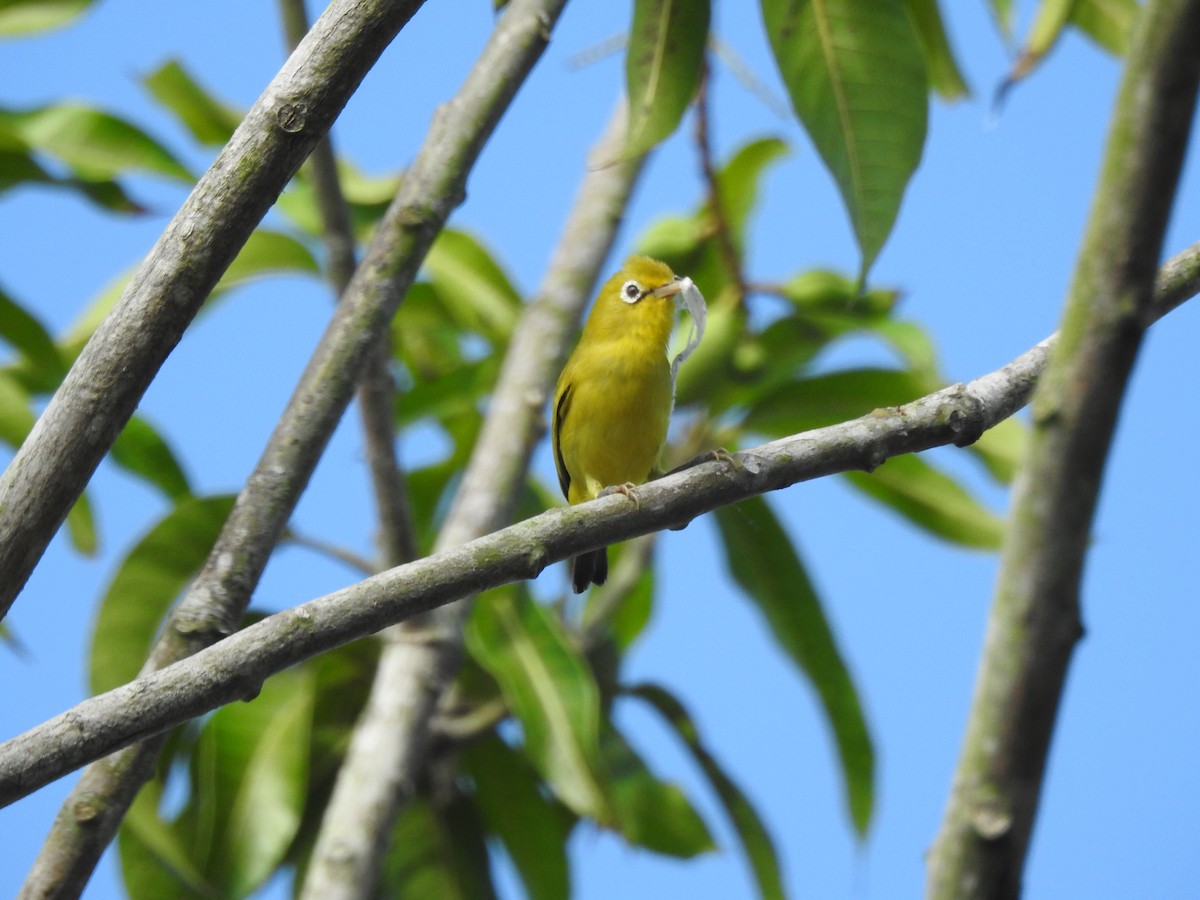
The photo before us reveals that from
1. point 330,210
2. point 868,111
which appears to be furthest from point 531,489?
point 868,111

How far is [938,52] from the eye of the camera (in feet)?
13.4

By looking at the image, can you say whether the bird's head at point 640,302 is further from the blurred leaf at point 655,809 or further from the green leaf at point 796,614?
the blurred leaf at point 655,809

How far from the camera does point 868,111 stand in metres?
2.55

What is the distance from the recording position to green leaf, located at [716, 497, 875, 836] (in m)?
4.38

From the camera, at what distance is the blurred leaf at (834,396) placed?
4578 millimetres

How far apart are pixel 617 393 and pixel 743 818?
185 centimetres

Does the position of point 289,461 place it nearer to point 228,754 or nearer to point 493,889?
point 228,754

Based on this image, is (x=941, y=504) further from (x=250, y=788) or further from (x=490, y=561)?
(x=490, y=561)

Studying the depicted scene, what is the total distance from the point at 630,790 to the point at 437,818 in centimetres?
74

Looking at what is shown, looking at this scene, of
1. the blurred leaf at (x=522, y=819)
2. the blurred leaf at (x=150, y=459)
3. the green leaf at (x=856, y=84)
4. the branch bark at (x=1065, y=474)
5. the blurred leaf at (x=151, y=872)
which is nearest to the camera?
the branch bark at (x=1065, y=474)

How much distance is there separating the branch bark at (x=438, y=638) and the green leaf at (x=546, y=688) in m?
0.34

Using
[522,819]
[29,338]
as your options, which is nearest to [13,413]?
[29,338]

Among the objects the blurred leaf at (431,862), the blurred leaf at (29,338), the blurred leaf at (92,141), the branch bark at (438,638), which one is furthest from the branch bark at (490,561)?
the blurred leaf at (92,141)

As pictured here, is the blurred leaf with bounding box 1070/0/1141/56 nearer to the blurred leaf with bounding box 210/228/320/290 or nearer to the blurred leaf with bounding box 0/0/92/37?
the blurred leaf with bounding box 210/228/320/290
